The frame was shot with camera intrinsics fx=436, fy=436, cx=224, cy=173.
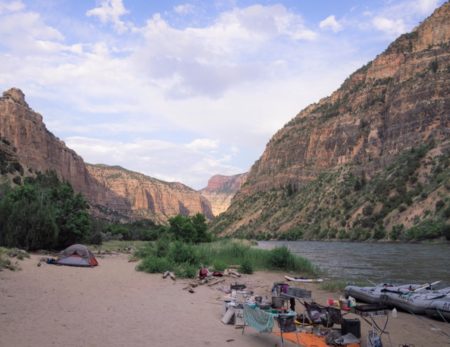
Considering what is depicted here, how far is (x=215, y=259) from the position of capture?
29344 millimetres

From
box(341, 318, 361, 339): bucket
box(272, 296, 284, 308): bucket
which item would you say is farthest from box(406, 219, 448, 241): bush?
box(341, 318, 361, 339): bucket

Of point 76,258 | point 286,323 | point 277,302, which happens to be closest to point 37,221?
point 76,258

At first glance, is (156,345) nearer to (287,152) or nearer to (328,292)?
(328,292)

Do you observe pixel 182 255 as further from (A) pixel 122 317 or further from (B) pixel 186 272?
(A) pixel 122 317

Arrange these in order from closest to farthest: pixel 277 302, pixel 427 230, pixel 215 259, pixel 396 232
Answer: pixel 277 302 < pixel 215 259 < pixel 427 230 < pixel 396 232

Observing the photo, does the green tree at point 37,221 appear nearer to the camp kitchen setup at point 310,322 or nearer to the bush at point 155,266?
the bush at point 155,266

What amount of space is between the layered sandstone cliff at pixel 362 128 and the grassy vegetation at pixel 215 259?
61.7 meters

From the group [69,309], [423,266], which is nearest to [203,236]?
[423,266]

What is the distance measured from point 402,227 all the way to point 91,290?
203 feet

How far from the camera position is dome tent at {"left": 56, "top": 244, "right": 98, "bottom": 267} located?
25.2 metres

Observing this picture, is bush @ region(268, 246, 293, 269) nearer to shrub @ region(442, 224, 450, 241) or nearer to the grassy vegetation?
the grassy vegetation

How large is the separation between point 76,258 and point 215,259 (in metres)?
8.94

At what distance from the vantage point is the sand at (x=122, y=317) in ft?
30.8

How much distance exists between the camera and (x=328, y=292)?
1906 centimetres
